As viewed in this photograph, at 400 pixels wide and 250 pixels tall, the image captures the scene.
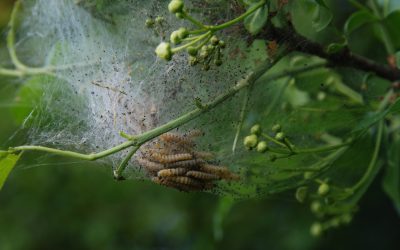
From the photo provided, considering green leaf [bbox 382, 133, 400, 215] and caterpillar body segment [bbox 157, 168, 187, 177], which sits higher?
caterpillar body segment [bbox 157, 168, 187, 177]

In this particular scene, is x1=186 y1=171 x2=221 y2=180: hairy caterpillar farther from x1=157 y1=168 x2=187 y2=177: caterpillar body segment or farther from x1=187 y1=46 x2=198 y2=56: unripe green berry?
x1=187 y1=46 x2=198 y2=56: unripe green berry

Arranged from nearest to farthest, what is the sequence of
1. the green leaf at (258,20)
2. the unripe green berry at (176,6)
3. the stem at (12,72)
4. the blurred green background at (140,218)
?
the unripe green berry at (176,6) → the green leaf at (258,20) → the stem at (12,72) → the blurred green background at (140,218)

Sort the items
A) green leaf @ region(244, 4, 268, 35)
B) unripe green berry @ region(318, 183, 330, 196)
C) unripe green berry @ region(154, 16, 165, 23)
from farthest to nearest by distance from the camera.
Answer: unripe green berry @ region(318, 183, 330, 196), unripe green berry @ region(154, 16, 165, 23), green leaf @ region(244, 4, 268, 35)

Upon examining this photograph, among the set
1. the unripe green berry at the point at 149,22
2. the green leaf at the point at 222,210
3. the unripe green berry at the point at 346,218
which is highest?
the unripe green berry at the point at 149,22

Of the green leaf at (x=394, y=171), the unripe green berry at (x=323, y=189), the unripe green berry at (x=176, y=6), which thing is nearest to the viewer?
the unripe green berry at (x=176, y=6)

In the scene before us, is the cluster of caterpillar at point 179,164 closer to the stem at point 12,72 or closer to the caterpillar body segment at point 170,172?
the caterpillar body segment at point 170,172

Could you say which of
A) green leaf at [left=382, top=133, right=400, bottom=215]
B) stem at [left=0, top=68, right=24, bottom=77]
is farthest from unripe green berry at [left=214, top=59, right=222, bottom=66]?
stem at [left=0, top=68, right=24, bottom=77]

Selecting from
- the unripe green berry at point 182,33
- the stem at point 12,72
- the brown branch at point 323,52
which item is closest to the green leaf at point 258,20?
the brown branch at point 323,52

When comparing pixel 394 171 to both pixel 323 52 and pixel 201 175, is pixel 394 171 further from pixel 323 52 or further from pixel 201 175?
pixel 201 175
